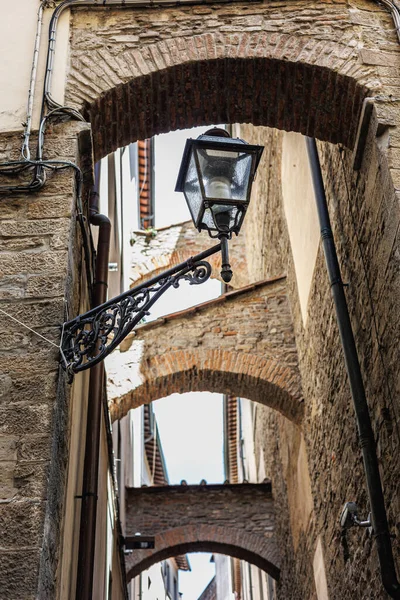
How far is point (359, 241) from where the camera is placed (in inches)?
211

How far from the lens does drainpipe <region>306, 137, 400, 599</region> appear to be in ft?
15.2

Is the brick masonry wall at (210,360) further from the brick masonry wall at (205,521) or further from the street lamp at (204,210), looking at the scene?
the street lamp at (204,210)

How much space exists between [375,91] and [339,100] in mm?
275

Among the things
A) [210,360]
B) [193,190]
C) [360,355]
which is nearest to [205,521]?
[210,360]

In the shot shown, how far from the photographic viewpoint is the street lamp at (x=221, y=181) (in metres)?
3.71

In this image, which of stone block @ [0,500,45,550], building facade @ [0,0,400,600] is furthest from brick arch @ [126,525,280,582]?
stone block @ [0,500,45,550]

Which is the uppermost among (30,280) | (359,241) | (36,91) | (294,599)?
(36,91)

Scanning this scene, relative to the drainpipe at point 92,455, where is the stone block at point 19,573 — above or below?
below

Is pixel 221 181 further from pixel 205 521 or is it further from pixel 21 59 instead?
pixel 205 521

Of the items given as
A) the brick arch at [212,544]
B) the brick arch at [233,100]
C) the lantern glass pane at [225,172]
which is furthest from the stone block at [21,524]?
the brick arch at [212,544]

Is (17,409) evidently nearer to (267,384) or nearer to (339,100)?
(339,100)

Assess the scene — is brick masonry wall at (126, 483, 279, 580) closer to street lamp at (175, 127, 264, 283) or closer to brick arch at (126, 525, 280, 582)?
brick arch at (126, 525, 280, 582)

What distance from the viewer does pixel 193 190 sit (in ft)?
12.7

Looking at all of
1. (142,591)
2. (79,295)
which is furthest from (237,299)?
(142,591)
